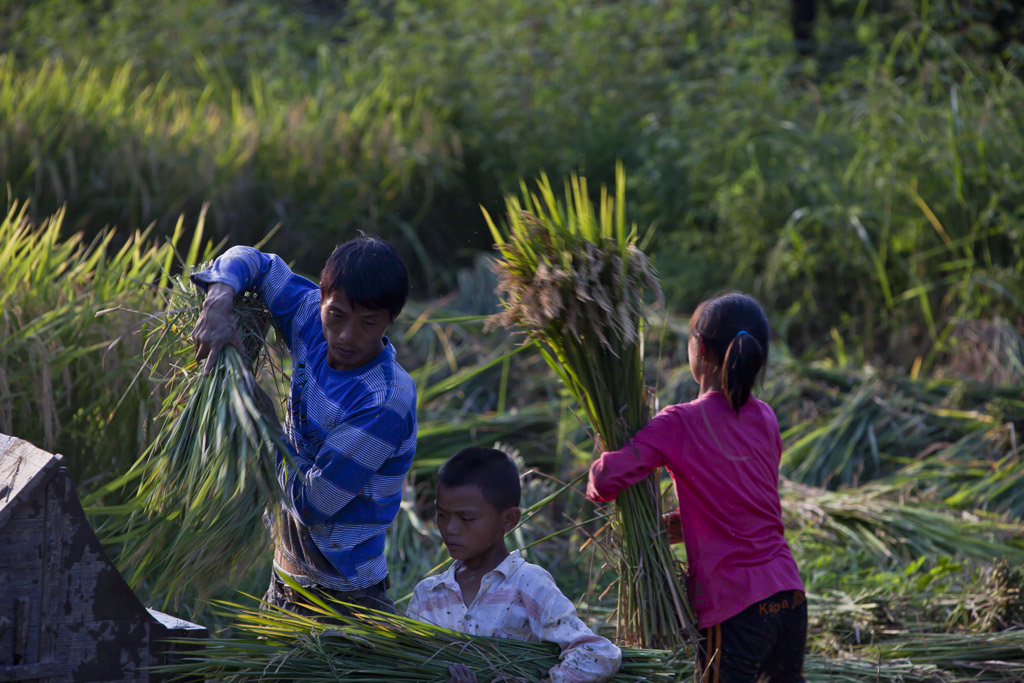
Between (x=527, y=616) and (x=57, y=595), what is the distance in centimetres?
96

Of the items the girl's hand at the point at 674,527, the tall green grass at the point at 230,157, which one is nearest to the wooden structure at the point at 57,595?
the girl's hand at the point at 674,527

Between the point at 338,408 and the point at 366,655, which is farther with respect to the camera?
the point at 338,408

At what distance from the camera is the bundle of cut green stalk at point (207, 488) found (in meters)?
2.12

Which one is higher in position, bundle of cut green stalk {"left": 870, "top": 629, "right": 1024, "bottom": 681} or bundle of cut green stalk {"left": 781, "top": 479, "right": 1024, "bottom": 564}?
bundle of cut green stalk {"left": 781, "top": 479, "right": 1024, "bottom": 564}

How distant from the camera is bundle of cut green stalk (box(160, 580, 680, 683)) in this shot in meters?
2.05

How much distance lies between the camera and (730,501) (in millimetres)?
2648

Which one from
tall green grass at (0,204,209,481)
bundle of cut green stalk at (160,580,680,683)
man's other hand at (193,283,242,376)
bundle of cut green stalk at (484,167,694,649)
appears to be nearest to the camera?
bundle of cut green stalk at (160,580,680,683)

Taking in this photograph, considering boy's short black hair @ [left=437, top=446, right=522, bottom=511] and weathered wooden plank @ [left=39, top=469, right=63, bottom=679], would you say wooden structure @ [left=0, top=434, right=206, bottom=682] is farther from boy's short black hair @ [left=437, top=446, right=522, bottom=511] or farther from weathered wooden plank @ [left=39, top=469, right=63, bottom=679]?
boy's short black hair @ [left=437, top=446, right=522, bottom=511]

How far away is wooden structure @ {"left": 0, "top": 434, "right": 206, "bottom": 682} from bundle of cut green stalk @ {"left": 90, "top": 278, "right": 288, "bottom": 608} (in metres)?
0.11

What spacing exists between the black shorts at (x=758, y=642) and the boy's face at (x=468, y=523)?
776mm

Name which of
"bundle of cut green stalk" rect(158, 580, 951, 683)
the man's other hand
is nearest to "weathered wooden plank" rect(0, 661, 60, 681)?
"bundle of cut green stalk" rect(158, 580, 951, 683)

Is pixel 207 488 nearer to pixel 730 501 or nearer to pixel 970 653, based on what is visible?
pixel 730 501

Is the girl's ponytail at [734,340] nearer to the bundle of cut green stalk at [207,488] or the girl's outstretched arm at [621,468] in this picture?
the girl's outstretched arm at [621,468]

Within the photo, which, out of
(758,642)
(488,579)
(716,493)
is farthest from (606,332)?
(758,642)
